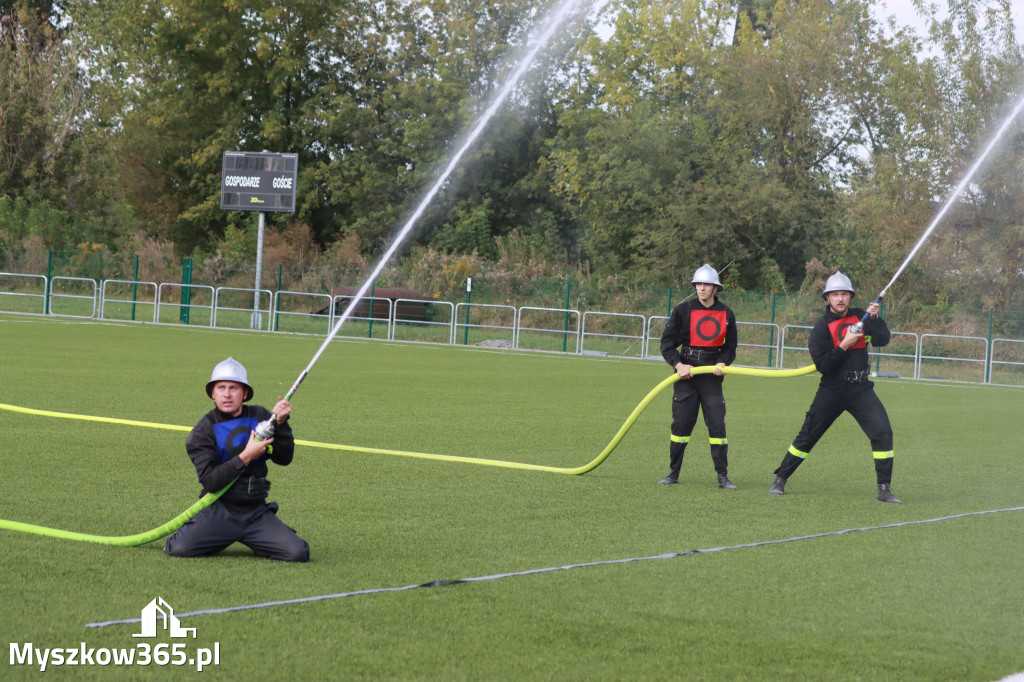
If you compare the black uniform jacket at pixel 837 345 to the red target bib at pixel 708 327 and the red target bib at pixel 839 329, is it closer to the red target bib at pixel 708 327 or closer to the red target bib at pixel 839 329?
the red target bib at pixel 839 329

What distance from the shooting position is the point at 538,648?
180 inches

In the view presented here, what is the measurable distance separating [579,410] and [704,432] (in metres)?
2.32

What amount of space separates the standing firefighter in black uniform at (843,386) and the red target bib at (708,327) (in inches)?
31.2

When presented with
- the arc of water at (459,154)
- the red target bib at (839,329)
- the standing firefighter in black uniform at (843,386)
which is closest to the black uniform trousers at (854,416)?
the standing firefighter in black uniform at (843,386)

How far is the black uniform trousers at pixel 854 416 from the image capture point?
29.1 ft

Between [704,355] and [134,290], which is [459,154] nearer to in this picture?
[704,355]

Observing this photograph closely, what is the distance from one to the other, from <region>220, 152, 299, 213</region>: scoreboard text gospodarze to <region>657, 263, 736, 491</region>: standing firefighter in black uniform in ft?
86.4

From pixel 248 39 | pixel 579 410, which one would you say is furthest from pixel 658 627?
pixel 248 39

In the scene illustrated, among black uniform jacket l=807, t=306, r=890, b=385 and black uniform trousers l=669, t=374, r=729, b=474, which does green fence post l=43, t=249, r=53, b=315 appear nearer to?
black uniform trousers l=669, t=374, r=729, b=474

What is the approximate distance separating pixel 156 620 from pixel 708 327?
5.86 m

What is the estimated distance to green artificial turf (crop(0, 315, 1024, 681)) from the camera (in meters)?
4.52

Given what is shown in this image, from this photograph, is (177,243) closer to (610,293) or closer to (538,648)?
(610,293)

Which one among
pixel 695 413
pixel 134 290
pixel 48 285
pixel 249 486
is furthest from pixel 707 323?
pixel 48 285

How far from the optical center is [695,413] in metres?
9.62
